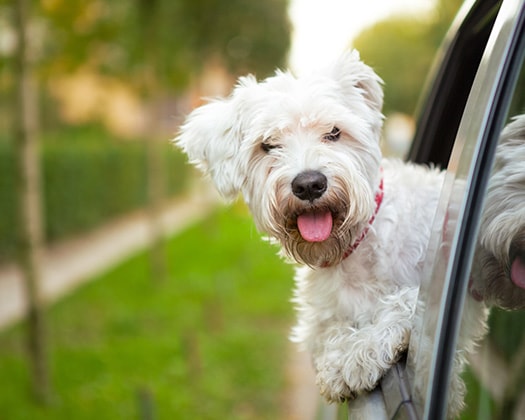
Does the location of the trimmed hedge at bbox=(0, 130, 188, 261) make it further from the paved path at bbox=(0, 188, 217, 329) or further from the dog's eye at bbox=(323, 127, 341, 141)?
the dog's eye at bbox=(323, 127, 341, 141)

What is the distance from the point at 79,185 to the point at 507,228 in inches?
579

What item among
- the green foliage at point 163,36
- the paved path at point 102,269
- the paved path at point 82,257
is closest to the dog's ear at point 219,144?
the paved path at point 102,269

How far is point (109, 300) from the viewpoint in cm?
972

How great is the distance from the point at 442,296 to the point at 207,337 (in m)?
6.91

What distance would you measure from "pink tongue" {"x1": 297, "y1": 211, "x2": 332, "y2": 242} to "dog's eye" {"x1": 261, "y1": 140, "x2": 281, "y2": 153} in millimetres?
253

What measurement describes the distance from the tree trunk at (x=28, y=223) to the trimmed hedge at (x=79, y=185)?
18.7 feet

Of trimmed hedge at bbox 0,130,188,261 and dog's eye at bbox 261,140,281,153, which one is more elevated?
dog's eye at bbox 261,140,281,153

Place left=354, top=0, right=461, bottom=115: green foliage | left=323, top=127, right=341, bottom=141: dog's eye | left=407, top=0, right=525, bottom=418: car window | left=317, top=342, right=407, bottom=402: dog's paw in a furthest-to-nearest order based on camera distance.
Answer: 1. left=354, top=0, right=461, bottom=115: green foliage
2. left=323, top=127, right=341, bottom=141: dog's eye
3. left=317, top=342, right=407, bottom=402: dog's paw
4. left=407, top=0, right=525, bottom=418: car window

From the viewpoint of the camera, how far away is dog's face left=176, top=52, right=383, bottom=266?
214 centimetres

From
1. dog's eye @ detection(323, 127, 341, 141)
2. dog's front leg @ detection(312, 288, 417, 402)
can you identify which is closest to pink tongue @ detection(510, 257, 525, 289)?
dog's front leg @ detection(312, 288, 417, 402)

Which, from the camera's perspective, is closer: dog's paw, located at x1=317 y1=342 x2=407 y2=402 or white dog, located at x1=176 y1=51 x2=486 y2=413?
dog's paw, located at x1=317 y1=342 x2=407 y2=402

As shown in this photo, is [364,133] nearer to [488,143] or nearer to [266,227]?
[266,227]

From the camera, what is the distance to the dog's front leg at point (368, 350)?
1827 mm

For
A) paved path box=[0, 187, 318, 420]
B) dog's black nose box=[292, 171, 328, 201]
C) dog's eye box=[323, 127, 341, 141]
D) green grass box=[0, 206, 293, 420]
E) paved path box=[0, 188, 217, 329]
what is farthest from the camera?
paved path box=[0, 188, 217, 329]
